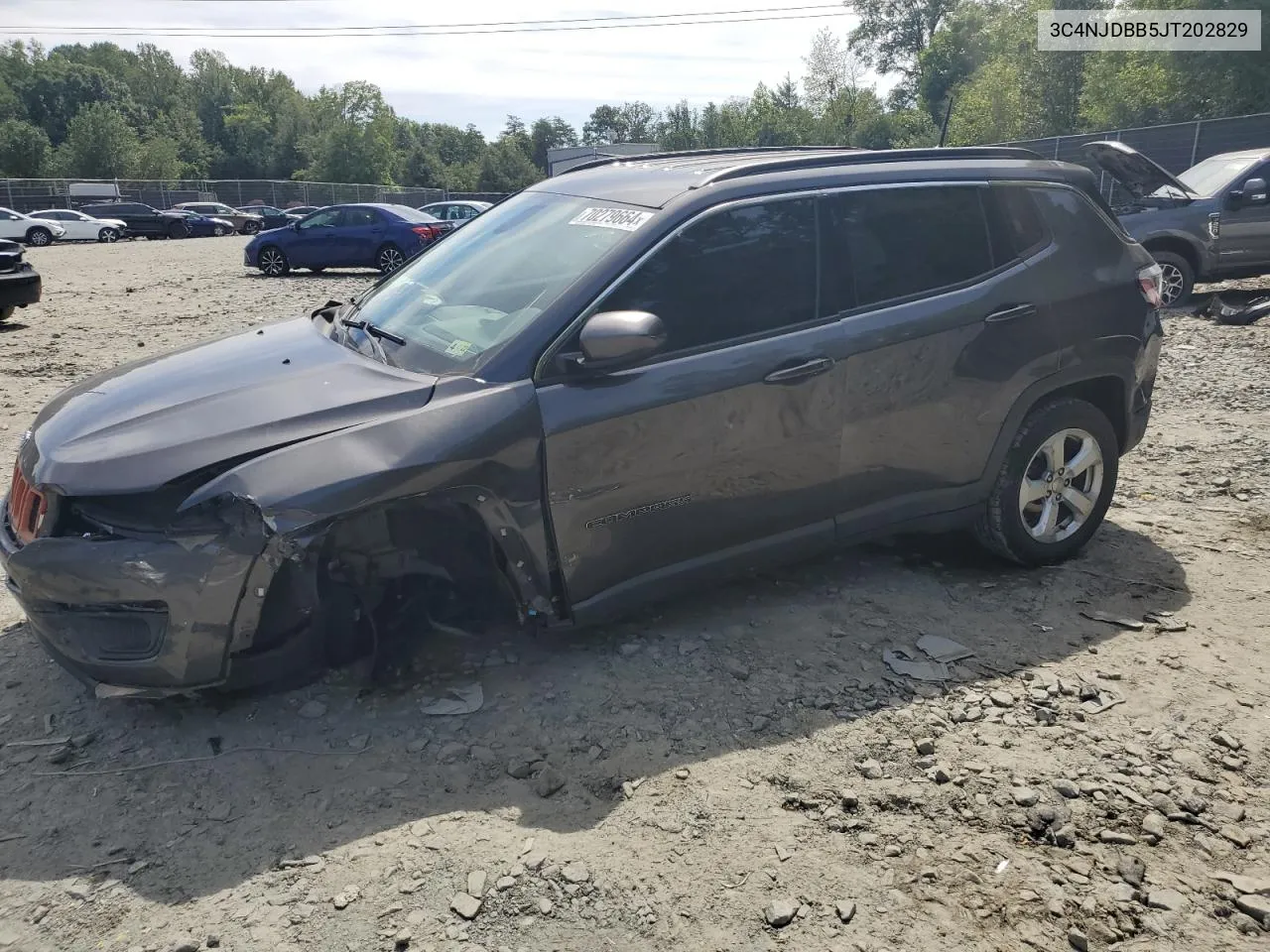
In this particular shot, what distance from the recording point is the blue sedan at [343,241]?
19750 mm

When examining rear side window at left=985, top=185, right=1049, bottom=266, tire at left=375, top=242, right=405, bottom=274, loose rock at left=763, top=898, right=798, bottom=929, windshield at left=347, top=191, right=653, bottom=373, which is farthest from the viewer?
tire at left=375, top=242, right=405, bottom=274

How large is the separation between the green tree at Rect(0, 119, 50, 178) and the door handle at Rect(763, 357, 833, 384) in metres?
78.6

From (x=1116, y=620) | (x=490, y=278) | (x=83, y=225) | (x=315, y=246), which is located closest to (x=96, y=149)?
(x=83, y=225)

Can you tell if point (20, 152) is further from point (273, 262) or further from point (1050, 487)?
point (1050, 487)

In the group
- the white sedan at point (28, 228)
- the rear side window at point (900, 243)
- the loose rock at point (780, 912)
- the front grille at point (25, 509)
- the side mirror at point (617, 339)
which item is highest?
the white sedan at point (28, 228)

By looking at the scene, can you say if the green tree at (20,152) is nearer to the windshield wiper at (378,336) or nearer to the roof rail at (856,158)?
the windshield wiper at (378,336)

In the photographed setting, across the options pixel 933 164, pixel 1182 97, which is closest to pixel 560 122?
pixel 1182 97

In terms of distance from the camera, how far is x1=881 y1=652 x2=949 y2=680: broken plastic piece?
12.0 feet

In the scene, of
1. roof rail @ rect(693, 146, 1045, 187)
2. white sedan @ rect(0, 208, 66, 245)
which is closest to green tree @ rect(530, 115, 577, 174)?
white sedan @ rect(0, 208, 66, 245)

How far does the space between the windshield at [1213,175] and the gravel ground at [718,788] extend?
908cm

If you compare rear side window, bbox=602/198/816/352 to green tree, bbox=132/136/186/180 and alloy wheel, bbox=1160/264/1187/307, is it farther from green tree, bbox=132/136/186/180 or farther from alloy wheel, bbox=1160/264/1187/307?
green tree, bbox=132/136/186/180

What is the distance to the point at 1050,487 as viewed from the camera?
14.7 ft

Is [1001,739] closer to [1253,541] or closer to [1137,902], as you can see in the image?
[1137,902]

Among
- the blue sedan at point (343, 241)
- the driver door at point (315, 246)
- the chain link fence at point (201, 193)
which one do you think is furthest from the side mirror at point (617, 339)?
the chain link fence at point (201, 193)
